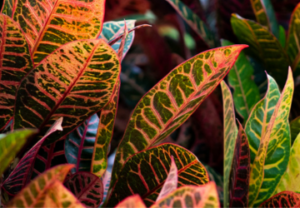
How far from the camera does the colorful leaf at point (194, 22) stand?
2.39 ft

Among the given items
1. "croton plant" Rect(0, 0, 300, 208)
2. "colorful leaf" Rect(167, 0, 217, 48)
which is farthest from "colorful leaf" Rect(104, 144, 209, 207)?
"colorful leaf" Rect(167, 0, 217, 48)

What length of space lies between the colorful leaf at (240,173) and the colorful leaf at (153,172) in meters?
0.07

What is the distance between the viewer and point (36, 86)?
37 cm

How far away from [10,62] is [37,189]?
0.18 meters

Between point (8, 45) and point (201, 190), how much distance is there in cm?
27

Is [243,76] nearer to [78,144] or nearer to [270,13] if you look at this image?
[270,13]

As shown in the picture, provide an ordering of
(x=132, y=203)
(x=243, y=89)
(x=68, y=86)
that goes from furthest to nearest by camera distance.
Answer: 1. (x=243, y=89)
2. (x=68, y=86)
3. (x=132, y=203)

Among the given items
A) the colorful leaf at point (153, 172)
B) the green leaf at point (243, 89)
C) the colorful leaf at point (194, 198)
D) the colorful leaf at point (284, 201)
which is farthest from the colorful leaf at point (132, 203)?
the green leaf at point (243, 89)

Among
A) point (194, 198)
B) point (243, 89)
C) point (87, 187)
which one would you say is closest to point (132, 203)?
point (194, 198)

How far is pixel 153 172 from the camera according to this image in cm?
40

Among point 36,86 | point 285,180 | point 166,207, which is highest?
point 36,86

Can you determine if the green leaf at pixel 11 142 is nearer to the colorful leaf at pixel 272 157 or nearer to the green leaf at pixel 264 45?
the colorful leaf at pixel 272 157

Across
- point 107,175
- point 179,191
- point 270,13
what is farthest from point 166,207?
point 270,13

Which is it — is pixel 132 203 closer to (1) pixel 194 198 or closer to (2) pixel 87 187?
(1) pixel 194 198
